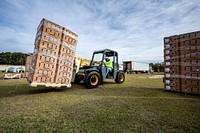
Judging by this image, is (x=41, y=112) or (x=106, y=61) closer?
(x=41, y=112)

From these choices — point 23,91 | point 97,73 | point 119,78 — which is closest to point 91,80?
point 97,73

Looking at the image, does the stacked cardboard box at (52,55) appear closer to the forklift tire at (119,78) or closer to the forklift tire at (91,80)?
the forklift tire at (91,80)

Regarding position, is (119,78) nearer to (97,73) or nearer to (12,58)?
(97,73)

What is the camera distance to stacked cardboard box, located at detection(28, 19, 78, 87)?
4.54m

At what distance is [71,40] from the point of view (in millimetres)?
5715

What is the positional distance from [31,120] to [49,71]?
2.75m

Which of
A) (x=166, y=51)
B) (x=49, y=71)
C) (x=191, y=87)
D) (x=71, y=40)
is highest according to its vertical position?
(x=71, y=40)

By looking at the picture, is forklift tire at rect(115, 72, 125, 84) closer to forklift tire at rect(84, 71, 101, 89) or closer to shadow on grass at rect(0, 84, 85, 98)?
forklift tire at rect(84, 71, 101, 89)

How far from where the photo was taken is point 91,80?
6.71 meters

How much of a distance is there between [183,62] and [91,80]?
16.2 ft

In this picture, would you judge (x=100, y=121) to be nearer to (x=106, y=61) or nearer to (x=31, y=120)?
(x=31, y=120)

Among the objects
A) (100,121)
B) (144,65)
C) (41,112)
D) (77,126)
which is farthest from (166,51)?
(144,65)

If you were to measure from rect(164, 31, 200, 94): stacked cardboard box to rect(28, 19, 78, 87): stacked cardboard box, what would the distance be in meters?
5.24

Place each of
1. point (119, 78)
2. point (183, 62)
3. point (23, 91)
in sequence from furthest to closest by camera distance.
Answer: point (119, 78)
point (23, 91)
point (183, 62)
